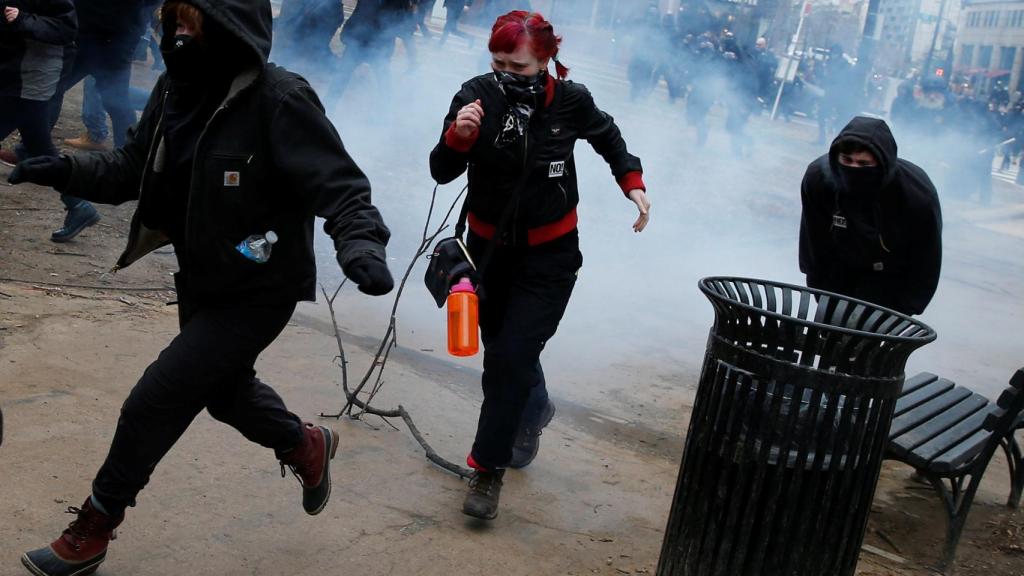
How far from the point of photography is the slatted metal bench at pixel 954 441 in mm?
4008

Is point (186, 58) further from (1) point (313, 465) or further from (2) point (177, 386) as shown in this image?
(1) point (313, 465)

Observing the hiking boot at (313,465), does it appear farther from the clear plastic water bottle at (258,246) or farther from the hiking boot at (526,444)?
the hiking boot at (526,444)

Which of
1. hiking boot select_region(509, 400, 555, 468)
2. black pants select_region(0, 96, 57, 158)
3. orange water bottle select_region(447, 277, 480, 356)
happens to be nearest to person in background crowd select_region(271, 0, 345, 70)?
black pants select_region(0, 96, 57, 158)

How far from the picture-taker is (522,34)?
3.67m

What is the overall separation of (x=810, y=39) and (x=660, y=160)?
11.5 metres

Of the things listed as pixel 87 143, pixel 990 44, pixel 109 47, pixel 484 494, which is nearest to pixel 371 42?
pixel 87 143

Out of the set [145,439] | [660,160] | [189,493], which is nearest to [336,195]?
[145,439]

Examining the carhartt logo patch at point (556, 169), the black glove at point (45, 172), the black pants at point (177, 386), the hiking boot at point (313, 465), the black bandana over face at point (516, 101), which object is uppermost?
the black bandana over face at point (516, 101)

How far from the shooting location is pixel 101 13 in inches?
280

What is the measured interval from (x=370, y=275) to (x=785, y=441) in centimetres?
108

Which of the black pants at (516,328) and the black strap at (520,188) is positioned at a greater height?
the black strap at (520,188)

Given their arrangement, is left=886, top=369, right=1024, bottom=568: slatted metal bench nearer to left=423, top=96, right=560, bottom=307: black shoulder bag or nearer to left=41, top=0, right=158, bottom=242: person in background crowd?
left=423, top=96, right=560, bottom=307: black shoulder bag

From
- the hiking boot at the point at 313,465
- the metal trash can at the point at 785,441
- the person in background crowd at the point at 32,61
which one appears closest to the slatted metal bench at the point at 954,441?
the metal trash can at the point at 785,441

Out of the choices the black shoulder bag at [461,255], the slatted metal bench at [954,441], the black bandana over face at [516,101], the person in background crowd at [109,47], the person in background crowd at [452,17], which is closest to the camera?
the black shoulder bag at [461,255]
